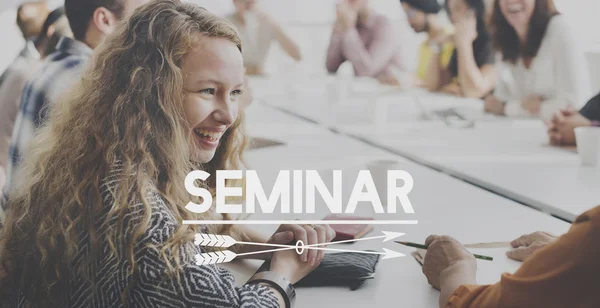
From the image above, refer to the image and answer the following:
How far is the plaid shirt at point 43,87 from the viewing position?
1733 millimetres

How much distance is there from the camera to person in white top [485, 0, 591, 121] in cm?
296

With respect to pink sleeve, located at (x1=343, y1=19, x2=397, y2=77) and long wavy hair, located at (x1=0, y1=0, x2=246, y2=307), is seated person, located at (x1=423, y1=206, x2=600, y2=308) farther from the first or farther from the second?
pink sleeve, located at (x1=343, y1=19, x2=397, y2=77)

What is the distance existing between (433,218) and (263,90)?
2343mm

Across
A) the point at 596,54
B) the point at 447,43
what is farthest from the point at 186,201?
the point at 447,43

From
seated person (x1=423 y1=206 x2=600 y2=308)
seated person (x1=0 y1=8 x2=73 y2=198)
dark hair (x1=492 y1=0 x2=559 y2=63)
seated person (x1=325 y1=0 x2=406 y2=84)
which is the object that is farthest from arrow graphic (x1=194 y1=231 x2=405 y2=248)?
seated person (x1=325 y1=0 x2=406 y2=84)

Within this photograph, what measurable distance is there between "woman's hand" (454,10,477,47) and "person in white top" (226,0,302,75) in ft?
3.60

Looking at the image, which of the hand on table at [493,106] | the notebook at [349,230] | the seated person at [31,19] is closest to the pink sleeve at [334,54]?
the hand on table at [493,106]

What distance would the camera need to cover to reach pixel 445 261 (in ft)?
3.35

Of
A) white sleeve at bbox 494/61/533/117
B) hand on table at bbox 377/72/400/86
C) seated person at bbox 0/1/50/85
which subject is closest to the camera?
seated person at bbox 0/1/50/85

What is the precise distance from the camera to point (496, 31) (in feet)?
10.5

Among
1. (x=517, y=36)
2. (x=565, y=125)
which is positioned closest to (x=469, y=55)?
(x=517, y=36)

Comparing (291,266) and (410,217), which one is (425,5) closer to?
(410,217)

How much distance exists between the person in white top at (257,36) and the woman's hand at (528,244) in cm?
309

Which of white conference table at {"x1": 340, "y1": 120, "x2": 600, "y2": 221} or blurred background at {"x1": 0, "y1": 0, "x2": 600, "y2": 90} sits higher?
blurred background at {"x1": 0, "y1": 0, "x2": 600, "y2": 90}
